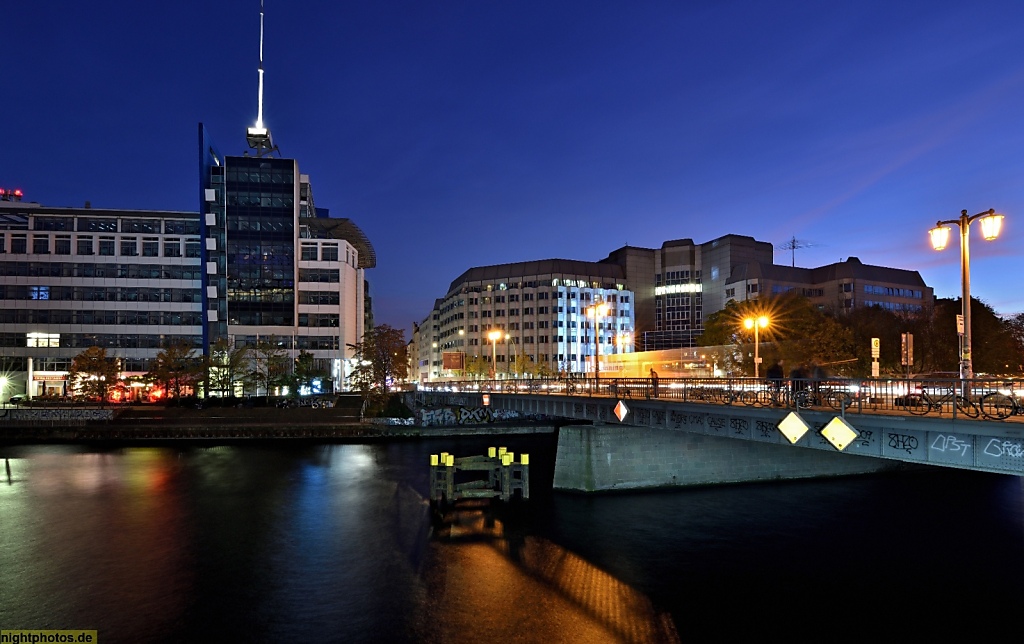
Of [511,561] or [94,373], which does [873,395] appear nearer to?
[511,561]

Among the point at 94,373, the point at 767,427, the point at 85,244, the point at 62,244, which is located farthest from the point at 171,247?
the point at 767,427

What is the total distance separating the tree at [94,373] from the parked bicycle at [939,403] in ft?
305

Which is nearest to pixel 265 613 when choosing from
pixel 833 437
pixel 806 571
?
pixel 833 437

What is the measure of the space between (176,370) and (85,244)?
31054 mm

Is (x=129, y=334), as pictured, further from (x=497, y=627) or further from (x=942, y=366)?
(x=942, y=366)

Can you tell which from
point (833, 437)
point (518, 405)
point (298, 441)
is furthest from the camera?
point (298, 441)

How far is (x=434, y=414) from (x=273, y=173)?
50.6 m

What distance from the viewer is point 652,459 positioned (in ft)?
127

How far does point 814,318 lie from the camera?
234 feet

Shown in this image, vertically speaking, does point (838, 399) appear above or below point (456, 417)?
above

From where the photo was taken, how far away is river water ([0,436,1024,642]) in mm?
20094

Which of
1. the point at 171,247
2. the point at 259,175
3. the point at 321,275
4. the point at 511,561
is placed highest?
the point at 259,175

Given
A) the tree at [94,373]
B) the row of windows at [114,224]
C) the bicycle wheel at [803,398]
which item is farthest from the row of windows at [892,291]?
the tree at [94,373]

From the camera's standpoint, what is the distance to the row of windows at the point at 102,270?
94.4 meters
